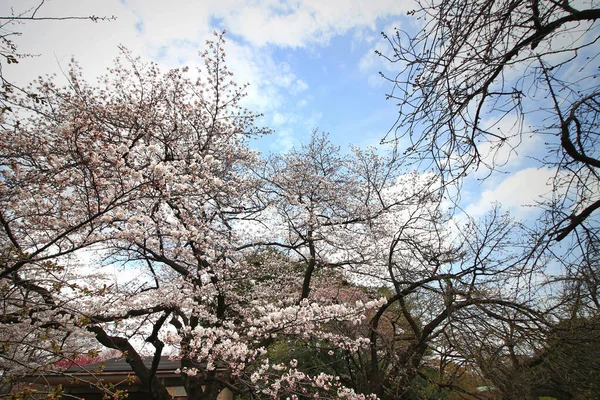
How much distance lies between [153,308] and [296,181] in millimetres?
4488

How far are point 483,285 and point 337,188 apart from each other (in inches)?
212

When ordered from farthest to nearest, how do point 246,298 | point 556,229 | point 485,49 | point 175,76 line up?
point 246,298, point 175,76, point 556,229, point 485,49

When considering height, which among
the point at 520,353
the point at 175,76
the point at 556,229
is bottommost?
the point at 520,353

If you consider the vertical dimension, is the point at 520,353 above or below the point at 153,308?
below

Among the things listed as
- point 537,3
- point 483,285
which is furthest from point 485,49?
point 483,285

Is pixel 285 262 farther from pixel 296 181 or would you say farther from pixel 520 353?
pixel 520 353

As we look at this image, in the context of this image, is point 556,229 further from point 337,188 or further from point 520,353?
point 337,188

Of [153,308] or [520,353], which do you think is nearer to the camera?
[520,353]

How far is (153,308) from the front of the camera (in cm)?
623

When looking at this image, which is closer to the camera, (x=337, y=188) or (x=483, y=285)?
(x=483, y=285)

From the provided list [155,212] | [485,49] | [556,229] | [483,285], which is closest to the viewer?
[485,49]

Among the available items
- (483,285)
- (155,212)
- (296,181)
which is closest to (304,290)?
(296,181)

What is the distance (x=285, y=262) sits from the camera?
30.2 feet

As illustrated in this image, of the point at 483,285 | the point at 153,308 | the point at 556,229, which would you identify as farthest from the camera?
the point at 153,308
